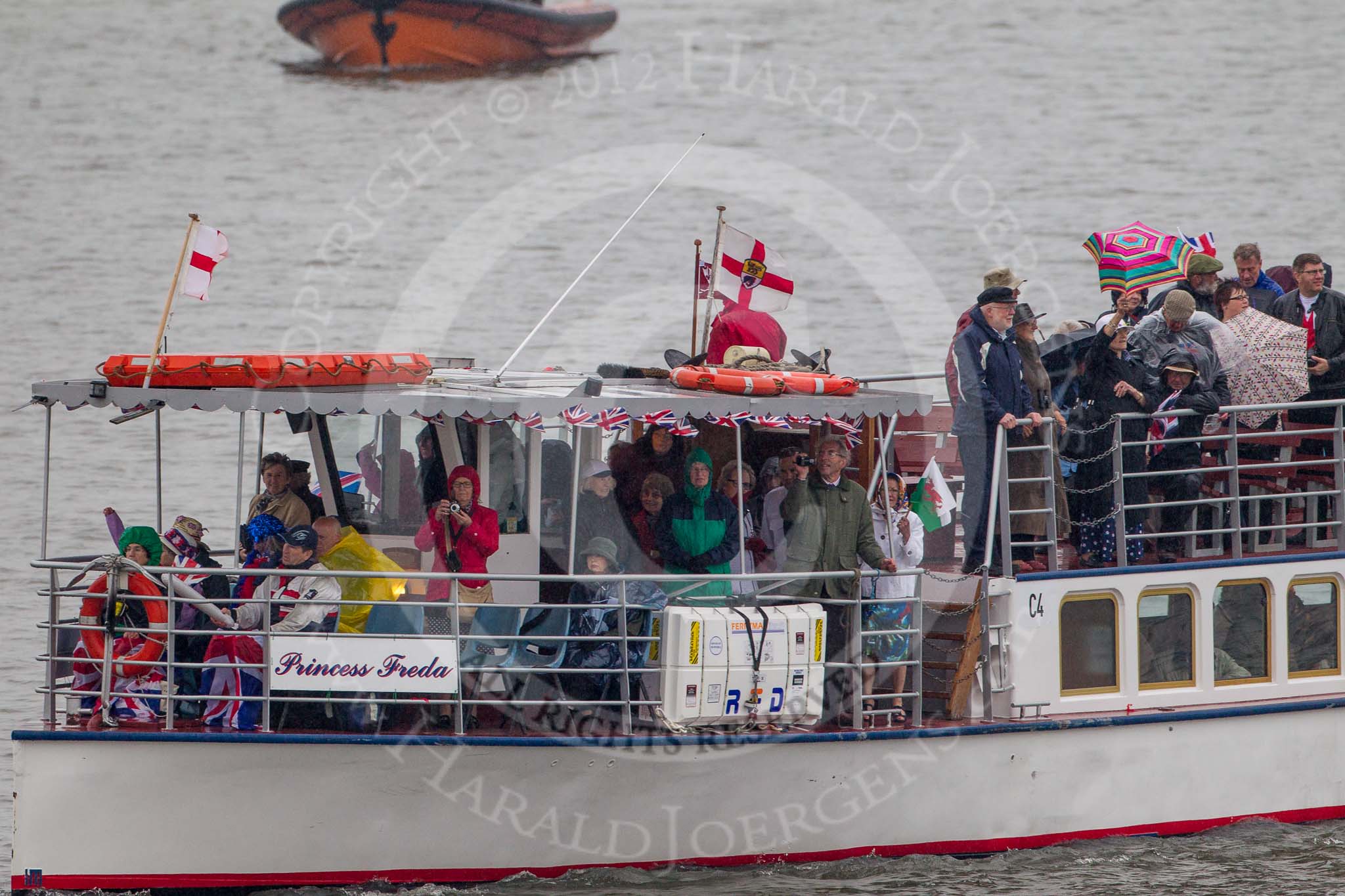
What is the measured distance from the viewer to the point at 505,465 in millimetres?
13484

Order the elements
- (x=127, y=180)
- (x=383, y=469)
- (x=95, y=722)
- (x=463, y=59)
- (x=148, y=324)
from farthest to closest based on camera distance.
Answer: (x=463, y=59) → (x=127, y=180) → (x=148, y=324) → (x=383, y=469) → (x=95, y=722)

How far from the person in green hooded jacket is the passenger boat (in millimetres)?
224

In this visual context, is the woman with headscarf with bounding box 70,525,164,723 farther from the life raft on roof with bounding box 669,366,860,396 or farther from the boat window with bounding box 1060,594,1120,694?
the boat window with bounding box 1060,594,1120,694

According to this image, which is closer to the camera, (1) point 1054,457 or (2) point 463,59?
(1) point 1054,457

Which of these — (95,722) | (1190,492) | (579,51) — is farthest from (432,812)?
(579,51)

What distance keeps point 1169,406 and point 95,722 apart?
8.41 m

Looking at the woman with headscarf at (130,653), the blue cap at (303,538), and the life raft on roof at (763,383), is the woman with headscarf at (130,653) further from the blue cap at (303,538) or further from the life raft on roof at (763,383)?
the life raft on roof at (763,383)

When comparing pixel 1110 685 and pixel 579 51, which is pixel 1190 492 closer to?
pixel 1110 685

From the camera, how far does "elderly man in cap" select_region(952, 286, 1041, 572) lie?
13.8m

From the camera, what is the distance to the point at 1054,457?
1412cm

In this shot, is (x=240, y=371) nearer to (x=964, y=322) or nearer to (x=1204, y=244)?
Answer: (x=964, y=322)

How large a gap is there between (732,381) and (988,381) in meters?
2.03

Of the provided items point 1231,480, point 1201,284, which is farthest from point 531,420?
point 1201,284

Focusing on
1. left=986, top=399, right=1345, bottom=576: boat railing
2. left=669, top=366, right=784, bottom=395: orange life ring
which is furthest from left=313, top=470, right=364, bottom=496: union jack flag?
left=986, top=399, right=1345, bottom=576: boat railing
